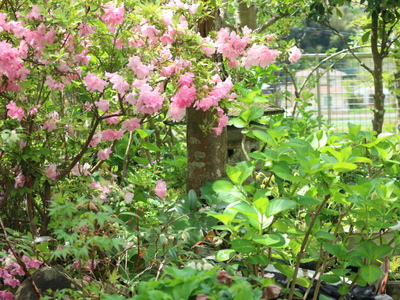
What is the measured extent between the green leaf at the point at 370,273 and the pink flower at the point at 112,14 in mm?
1487

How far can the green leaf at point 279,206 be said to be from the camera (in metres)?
2.07

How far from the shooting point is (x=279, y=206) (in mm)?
2094

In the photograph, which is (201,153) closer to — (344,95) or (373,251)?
(373,251)

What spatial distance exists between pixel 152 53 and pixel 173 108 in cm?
27

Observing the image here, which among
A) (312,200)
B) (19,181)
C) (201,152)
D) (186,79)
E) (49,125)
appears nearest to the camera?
(312,200)

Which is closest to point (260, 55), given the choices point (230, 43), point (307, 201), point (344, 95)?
point (230, 43)

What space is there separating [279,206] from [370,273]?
1.56 ft

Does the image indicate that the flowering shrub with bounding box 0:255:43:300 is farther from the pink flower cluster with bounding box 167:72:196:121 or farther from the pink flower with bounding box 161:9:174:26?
the pink flower with bounding box 161:9:174:26

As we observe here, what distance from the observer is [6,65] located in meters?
2.45

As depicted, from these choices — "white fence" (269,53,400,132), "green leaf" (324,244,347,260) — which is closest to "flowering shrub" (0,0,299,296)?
"green leaf" (324,244,347,260)

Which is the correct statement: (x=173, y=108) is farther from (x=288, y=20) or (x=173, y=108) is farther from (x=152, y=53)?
(x=288, y=20)

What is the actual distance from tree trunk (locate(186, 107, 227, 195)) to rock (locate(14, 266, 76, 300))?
133 centimetres

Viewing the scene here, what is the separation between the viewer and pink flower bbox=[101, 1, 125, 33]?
2.55m

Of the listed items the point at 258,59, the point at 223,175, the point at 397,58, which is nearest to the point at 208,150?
the point at 223,175
